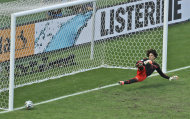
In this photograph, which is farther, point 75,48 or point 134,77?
point 75,48

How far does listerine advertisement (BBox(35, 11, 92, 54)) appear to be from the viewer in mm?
15125

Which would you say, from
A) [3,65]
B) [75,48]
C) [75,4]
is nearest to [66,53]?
[75,48]

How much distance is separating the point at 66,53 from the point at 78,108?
9.58 feet

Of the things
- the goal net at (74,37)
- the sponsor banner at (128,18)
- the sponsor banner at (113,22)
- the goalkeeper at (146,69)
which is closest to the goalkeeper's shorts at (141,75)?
the goalkeeper at (146,69)

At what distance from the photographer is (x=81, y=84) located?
1483cm

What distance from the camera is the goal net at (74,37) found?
14219 millimetres

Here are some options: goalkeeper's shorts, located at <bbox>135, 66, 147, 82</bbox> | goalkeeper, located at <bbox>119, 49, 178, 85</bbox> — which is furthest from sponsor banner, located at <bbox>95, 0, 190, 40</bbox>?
goalkeeper's shorts, located at <bbox>135, 66, 147, 82</bbox>

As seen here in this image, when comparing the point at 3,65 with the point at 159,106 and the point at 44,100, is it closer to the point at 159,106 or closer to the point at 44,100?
the point at 44,100

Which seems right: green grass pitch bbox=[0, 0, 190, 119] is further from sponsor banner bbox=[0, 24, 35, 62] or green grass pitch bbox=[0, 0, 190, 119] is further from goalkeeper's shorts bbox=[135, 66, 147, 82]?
sponsor banner bbox=[0, 24, 35, 62]

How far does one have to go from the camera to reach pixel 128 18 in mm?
16625

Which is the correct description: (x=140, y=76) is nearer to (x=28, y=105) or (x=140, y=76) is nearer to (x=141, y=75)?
(x=141, y=75)

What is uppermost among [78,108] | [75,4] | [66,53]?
[75,4]

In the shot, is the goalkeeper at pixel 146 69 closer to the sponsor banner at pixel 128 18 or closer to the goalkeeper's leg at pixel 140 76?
the goalkeeper's leg at pixel 140 76

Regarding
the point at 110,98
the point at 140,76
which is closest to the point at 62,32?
the point at 140,76
